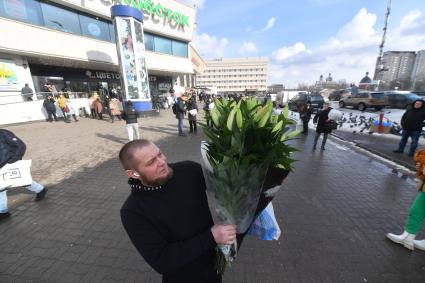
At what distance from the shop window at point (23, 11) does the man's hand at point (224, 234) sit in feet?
62.1

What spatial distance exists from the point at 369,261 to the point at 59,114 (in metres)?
18.9

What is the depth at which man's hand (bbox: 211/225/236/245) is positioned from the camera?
1248mm

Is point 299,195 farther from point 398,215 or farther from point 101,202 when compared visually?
point 101,202

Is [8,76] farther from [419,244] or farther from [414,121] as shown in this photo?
[414,121]

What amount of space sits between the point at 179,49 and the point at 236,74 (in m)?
93.0

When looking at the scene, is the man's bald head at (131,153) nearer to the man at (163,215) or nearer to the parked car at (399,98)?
the man at (163,215)

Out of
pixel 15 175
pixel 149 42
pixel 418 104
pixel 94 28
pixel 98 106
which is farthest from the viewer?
pixel 149 42

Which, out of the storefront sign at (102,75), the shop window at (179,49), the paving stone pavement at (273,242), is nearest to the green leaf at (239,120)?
the paving stone pavement at (273,242)

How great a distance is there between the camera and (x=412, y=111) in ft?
22.4

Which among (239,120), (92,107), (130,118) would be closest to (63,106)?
(92,107)

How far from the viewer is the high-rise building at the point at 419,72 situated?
176 ft

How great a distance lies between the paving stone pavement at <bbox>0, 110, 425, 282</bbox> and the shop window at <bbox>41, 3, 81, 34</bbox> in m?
14.6

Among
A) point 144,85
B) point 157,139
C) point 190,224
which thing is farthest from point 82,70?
point 190,224

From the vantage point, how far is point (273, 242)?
3.17 meters
